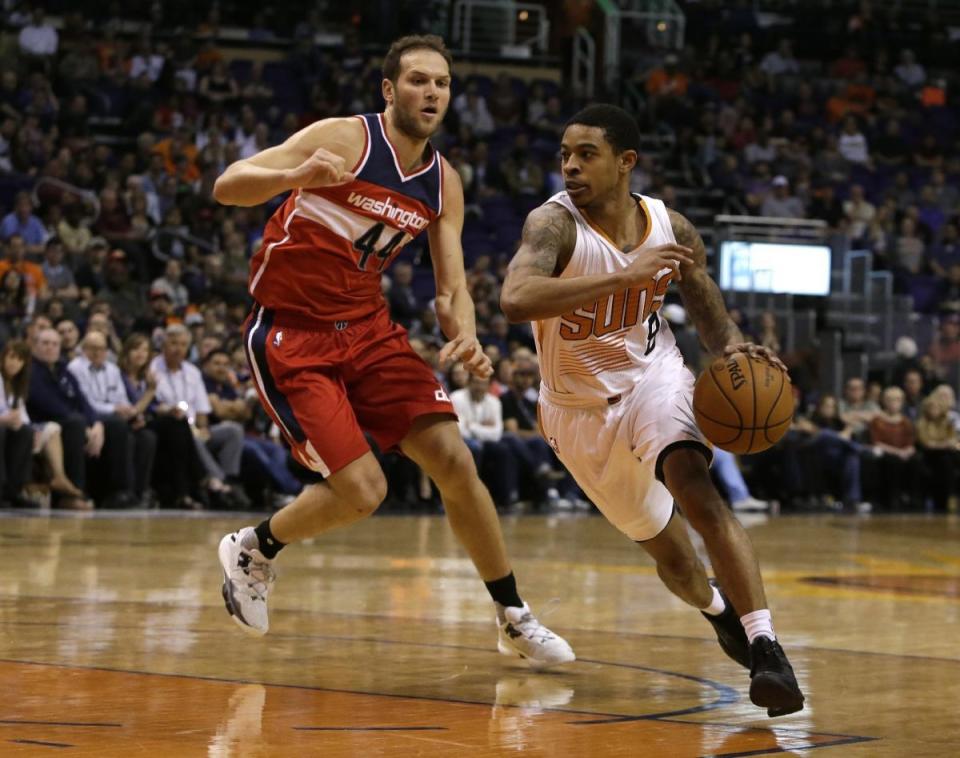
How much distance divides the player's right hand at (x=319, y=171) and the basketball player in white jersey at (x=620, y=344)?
619mm

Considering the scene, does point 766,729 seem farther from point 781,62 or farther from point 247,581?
point 781,62

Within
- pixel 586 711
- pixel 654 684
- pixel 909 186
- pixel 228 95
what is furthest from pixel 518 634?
pixel 909 186

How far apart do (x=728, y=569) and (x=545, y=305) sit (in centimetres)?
95

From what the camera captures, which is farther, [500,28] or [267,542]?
[500,28]

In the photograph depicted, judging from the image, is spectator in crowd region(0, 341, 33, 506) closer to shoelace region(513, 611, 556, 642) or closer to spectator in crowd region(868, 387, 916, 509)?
shoelace region(513, 611, 556, 642)

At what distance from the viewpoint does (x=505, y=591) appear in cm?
536

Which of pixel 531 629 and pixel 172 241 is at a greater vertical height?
pixel 172 241

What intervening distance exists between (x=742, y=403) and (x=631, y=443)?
1.68 ft

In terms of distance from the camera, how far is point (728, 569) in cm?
461

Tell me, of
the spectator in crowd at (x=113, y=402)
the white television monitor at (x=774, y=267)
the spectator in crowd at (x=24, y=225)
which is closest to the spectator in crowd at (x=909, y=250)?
the white television monitor at (x=774, y=267)

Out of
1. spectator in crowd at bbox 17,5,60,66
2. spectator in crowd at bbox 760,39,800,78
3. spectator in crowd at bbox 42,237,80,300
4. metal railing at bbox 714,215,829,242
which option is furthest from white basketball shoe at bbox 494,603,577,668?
spectator in crowd at bbox 760,39,800,78

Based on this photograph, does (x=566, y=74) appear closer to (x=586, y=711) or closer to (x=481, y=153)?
(x=481, y=153)

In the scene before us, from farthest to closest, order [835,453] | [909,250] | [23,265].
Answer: [909,250], [835,453], [23,265]

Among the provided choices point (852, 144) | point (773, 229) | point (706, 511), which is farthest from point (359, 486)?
point (852, 144)
